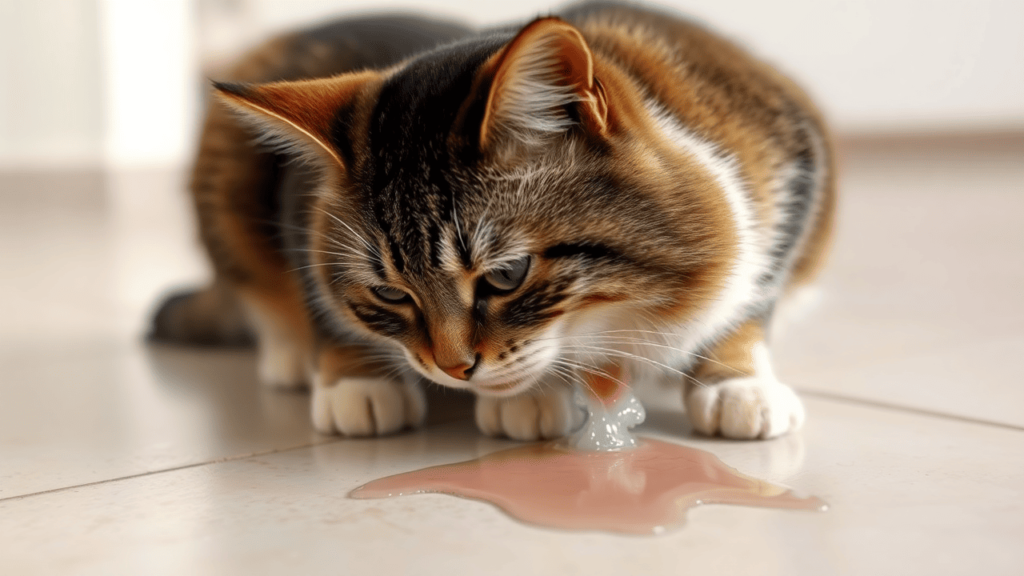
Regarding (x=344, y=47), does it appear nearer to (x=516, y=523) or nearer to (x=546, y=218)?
(x=546, y=218)

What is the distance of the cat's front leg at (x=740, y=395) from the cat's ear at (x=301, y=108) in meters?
0.60

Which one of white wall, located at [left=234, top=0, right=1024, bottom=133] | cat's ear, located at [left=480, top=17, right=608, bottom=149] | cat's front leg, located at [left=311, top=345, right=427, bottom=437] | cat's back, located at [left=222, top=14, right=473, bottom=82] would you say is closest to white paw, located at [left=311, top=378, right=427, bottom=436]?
cat's front leg, located at [left=311, top=345, right=427, bottom=437]

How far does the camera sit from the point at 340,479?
124 centimetres

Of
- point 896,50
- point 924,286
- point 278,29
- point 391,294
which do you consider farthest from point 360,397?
point 896,50

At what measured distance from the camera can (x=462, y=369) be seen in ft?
4.06

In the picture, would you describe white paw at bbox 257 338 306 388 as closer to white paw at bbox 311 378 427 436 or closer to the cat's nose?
white paw at bbox 311 378 427 436

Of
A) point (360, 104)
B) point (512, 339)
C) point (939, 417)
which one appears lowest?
point (939, 417)

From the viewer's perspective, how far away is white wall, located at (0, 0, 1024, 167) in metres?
3.62

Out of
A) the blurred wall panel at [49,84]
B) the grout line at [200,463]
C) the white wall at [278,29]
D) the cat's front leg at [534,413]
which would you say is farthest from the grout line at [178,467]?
the blurred wall panel at [49,84]

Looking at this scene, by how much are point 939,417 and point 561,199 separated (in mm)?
681

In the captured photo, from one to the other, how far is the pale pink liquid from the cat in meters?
0.11

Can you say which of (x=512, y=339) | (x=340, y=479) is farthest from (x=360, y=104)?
(x=340, y=479)

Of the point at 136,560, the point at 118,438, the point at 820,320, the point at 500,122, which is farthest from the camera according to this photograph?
the point at 820,320

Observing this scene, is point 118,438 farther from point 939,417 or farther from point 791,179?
point 939,417
